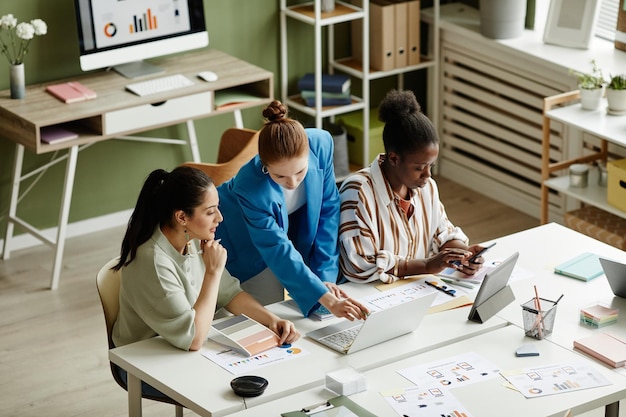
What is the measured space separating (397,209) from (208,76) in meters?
1.77

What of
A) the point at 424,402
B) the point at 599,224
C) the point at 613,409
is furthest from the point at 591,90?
the point at 424,402

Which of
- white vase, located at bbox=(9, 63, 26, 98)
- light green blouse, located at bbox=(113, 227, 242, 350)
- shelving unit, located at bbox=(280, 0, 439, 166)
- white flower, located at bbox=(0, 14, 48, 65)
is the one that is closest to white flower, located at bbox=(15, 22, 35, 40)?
white flower, located at bbox=(0, 14, 48, 65)

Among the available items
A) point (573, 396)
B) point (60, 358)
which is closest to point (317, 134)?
point (573, 396)

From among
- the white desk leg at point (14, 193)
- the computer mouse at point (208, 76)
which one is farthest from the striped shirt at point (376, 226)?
the white desk leg at point (14, 193)

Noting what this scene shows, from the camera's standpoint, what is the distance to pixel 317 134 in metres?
3.47

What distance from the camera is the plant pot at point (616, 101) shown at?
4633 mm

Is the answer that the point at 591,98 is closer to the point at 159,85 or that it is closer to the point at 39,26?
the point at 159,85

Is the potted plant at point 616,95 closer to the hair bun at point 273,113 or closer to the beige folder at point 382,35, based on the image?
the beige folder at point 382,35

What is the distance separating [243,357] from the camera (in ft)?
9.57

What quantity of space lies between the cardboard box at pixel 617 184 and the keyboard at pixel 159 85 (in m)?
1.85

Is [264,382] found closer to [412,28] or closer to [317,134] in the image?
[317,134]

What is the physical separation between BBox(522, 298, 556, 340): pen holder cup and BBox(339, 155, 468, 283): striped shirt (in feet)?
1.60

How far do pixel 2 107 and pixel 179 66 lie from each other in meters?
0.88

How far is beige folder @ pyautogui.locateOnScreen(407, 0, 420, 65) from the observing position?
5.67 meters
